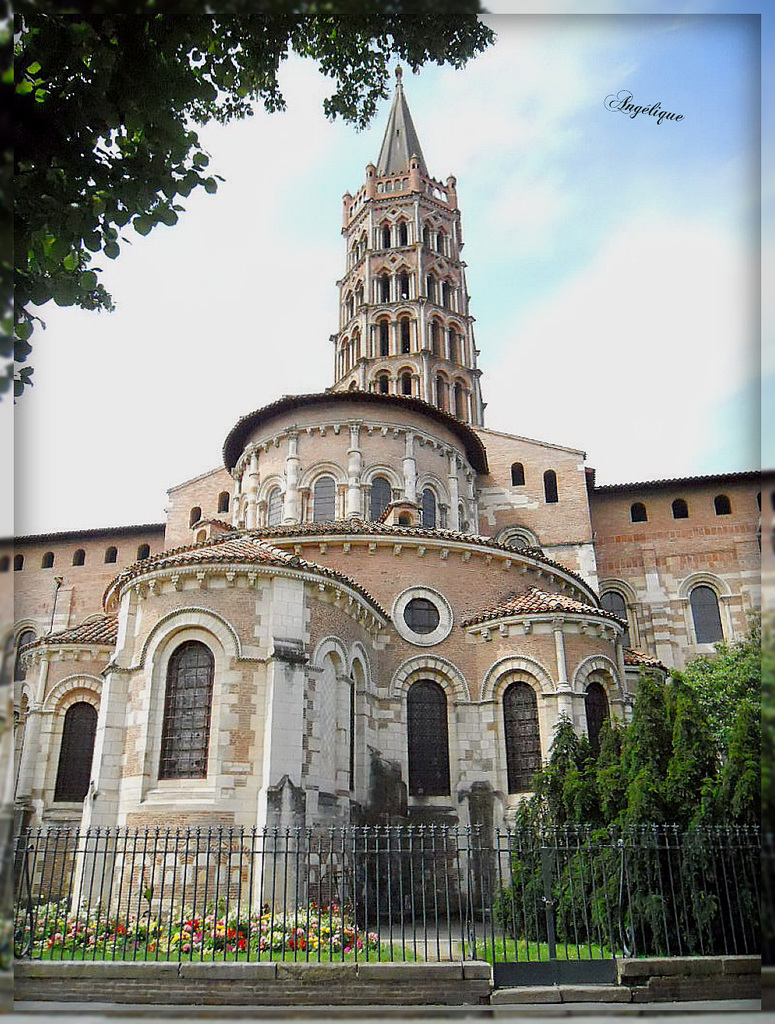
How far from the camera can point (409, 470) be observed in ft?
92.8

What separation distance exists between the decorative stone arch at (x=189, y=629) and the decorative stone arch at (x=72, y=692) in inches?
212

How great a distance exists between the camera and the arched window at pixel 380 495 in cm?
2797

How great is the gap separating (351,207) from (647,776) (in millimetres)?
43431

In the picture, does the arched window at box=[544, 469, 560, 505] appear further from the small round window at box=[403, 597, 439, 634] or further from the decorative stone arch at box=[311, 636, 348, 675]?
the decorative stone arch at box=[311, 636, 348, 675]

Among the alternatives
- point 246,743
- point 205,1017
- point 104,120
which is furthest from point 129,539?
point 205,1017

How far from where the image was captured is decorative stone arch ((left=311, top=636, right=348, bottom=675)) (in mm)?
17763

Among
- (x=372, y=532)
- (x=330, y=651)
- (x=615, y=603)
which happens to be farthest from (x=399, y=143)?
(x=330, y=651)

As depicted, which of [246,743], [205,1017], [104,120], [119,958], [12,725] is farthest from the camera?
[246,743]

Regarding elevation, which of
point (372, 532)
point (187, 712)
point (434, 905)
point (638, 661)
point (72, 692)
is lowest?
point (434, 905)

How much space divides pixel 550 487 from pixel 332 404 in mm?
10477

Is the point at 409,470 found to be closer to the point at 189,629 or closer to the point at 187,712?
the point at 189,629

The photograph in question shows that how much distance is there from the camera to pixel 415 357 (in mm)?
42406

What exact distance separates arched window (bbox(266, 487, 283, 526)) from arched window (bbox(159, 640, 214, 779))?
11161 mm

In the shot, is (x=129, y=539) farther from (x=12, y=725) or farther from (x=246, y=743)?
(x=12, y=725)
